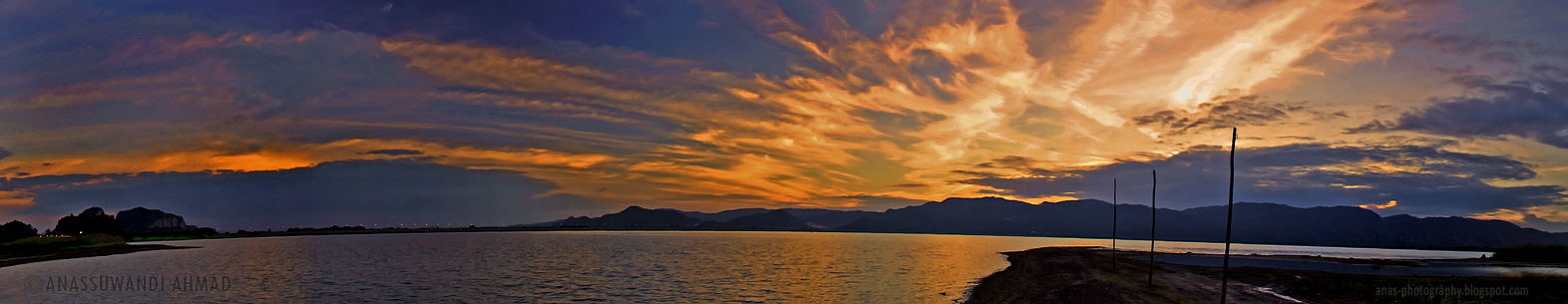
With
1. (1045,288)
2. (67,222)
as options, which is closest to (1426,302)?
(1045,288)

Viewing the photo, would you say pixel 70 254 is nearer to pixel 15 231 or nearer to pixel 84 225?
pixel 15 231

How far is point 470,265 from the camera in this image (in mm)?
81625

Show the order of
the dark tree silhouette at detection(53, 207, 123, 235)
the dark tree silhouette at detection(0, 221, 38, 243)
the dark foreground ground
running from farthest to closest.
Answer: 1. the dark tree silhouette at detection(53, 207, 123, 235)
2. the dark tree silhouette at detection(0, 221, 38, 243)
3. the dark foreground ground

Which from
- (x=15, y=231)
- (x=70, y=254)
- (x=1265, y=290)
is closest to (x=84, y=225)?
(x=15, y=231)

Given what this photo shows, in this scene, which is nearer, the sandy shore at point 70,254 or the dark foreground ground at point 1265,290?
the dark foreground ground at point 1265,290

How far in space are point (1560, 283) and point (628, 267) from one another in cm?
7909

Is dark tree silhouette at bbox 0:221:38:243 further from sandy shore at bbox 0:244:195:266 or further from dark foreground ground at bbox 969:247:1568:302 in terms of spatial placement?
dark foreground ground at bbox 969:247:1568:302

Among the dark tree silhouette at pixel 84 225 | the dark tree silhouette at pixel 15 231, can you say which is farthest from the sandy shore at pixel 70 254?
the dark tree silhouette at pixel 84 225

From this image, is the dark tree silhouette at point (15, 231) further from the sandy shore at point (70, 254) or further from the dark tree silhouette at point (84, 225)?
the sandy shore at point (70, 254)

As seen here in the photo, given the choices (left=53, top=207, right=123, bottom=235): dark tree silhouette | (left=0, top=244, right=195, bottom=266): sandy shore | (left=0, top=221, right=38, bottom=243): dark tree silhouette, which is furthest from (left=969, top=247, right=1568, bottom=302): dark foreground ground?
(left=53, top=207, right=123, bottom=235): dark tree silhouette

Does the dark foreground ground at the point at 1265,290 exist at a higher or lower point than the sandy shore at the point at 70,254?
higher

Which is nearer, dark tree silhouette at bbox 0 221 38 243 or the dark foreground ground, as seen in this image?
the dark foreground ground

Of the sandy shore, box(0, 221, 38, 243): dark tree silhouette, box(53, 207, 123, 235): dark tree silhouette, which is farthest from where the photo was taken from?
box(53, 207, 123, 235): dark tree silhouette

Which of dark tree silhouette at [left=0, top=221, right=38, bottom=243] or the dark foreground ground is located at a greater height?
the dark foreground ground
